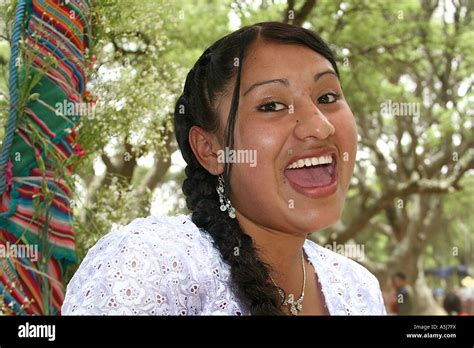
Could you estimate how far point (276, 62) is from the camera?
4.30 ft

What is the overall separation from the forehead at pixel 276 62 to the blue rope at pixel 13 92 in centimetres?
55

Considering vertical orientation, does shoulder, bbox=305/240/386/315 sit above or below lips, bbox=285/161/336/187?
below

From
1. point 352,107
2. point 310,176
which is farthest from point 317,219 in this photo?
point 352,107

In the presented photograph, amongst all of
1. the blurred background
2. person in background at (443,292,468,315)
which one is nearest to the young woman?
the blurred background

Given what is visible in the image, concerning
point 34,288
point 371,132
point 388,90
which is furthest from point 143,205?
point 371,132

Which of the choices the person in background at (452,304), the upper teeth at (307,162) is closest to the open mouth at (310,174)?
the upper teeth at (307,162)

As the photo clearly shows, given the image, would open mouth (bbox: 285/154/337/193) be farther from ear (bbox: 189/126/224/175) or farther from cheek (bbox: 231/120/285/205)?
ear (bbox: 189/126/224/175)

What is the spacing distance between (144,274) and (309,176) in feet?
1.21

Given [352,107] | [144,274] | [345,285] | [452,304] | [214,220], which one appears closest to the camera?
[144,274]

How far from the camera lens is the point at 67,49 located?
5.23ft

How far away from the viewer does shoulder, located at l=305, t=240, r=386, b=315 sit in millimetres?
1468

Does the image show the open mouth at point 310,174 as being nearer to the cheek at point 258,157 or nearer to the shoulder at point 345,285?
the cheek at point 258,157

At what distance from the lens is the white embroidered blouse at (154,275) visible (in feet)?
3.65

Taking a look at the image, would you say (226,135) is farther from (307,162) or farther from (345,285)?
(345,285)
